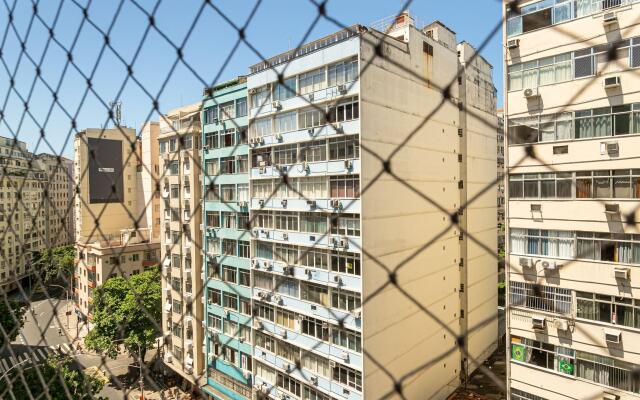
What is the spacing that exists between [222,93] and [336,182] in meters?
1.93

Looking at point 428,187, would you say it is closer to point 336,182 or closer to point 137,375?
point 336,182

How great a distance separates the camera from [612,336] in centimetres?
233

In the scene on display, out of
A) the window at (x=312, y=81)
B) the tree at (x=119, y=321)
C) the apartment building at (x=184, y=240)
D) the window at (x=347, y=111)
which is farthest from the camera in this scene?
the tree at (x=119, y=321)

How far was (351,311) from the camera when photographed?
326 cm

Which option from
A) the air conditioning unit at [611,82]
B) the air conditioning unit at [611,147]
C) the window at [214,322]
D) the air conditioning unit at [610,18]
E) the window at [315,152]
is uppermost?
the air conditioning unit at [610,18]

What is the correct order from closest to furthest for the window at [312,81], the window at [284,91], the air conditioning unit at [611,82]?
the air conditioning unit at [611,82]
the window at [312,81]
the window at [284,91]

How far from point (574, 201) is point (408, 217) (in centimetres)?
140

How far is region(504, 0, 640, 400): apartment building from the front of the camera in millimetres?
2254

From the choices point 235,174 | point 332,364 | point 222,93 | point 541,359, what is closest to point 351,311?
point 332,364

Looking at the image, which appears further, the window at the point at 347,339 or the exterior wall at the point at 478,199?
the exterior wall at the point at 478,199

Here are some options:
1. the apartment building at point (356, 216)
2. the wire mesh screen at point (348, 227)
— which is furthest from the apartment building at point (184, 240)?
the apartment building at point (356, 216)

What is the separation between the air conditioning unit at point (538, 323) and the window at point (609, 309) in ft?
0.68

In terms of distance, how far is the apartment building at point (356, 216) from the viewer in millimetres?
3242

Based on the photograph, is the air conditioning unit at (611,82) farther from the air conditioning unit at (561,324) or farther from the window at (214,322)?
the window at (214,322)
